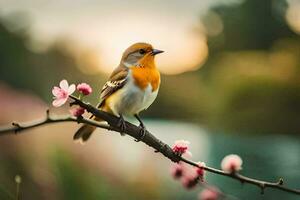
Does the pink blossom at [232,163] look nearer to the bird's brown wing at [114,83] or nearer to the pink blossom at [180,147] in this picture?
the pink blossom at [180,147]

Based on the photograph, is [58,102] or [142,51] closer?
[58,102]

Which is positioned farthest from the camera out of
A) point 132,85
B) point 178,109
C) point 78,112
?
point 178,109

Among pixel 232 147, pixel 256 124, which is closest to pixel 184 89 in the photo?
pixel 232 147

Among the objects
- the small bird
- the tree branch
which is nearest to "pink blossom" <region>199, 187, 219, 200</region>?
the tree branch

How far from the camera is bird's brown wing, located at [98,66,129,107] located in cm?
64

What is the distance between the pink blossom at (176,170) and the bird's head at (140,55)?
0.75ft

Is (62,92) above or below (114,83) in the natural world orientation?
below

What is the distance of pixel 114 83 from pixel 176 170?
0.23 m

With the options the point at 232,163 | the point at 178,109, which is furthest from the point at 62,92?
the point at 178,109

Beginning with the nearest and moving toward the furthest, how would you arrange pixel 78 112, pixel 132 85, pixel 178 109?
pixel 78 112
pixel 132 85
pixel 178 109

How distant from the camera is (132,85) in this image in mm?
648

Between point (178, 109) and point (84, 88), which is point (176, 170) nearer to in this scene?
point (84, 88)

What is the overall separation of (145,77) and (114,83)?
3 cm

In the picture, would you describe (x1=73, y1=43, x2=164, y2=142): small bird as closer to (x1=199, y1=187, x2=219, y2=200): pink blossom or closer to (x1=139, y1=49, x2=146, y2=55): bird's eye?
(x1=139, y1=49, x2=146, y2=55): bird's eye
